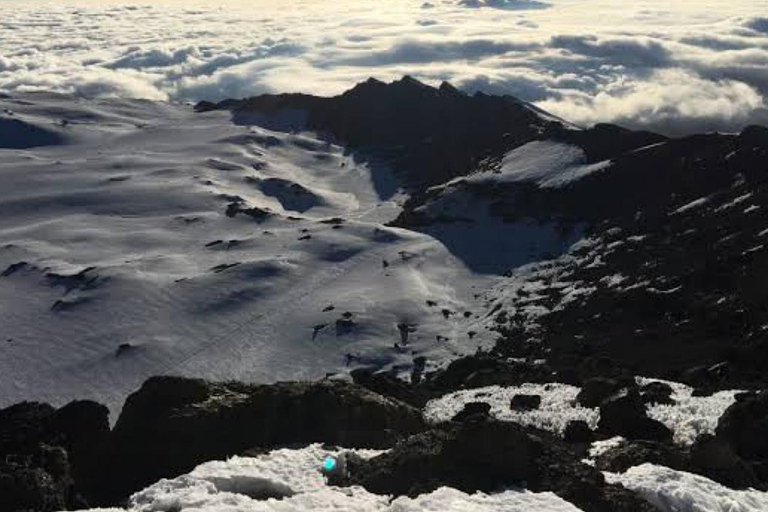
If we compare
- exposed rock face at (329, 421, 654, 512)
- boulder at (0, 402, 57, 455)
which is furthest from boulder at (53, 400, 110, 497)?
exposed rock face at (329, 421, 654, 512)

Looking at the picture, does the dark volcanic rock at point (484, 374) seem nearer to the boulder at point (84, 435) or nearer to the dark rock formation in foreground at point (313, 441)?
the dark rock formation in foreground at point (313, 441)

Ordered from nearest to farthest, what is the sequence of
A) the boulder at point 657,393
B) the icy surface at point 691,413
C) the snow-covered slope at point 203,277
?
the icy surface at point 691,413 < the boulder at point 657,393 < the snow-covered slope at point 203,277

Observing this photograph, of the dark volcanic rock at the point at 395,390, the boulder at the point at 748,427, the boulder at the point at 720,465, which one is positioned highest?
the boulder at the point at 720,465

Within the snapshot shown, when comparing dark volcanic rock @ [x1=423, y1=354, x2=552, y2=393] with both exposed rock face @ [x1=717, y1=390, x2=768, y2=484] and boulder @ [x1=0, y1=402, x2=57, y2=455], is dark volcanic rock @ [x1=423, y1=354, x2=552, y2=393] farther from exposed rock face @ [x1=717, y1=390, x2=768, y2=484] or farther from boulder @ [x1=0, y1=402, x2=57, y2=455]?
boulder @ [x1=0, y1=402, x2=57, y2=455]

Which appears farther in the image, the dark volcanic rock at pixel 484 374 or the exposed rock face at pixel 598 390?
the dark volcanic rock at pixel 484 374

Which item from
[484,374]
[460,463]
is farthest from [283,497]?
[484,374]

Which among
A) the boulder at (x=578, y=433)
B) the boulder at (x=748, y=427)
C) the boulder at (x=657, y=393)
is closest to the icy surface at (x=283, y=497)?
the boulder at (x=748, y=427)
